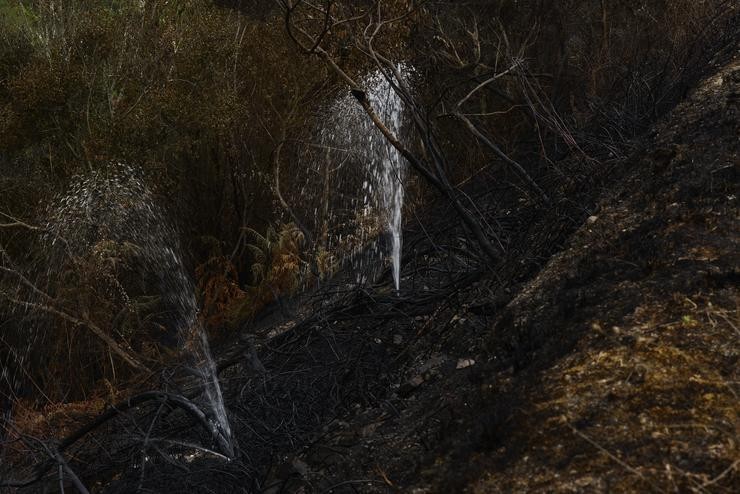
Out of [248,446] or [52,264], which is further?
[52,264]

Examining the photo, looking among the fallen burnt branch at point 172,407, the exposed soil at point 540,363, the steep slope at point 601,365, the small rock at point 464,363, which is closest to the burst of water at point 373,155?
the exposed soil at point 540,363

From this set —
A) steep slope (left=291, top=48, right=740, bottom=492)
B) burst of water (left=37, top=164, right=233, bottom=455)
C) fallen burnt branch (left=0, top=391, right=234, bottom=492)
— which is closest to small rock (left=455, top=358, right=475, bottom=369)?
steep slope (left=291, top=48, right=740, bottom=492)

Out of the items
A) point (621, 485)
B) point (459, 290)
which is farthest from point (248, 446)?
point (621, 485)

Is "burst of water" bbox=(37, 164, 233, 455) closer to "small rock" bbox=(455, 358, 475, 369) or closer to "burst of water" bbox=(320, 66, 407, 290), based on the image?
"burst of water" bbox=(320, 66, 407, 290)

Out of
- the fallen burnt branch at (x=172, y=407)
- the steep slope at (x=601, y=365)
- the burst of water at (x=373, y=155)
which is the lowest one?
the steep slope at (x=601, y=365)

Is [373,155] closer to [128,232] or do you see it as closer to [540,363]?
[128,232]

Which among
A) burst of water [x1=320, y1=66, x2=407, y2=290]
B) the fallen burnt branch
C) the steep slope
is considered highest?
burst of water [x1=320, y1=66, x2=407, y2=290]

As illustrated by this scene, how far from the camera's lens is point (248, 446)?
4668mm

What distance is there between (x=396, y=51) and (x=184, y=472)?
6145 millimetres

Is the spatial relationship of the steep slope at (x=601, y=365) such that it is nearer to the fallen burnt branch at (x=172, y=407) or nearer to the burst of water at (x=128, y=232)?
the fallen burnt branch at (x=172, y=407)

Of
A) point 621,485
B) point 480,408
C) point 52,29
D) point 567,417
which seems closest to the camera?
point 621,485

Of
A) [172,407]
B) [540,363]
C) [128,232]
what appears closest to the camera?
[540,363]

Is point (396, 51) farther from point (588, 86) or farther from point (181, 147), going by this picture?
point (181, 147)

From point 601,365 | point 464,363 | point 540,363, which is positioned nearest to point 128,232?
point 464,363
